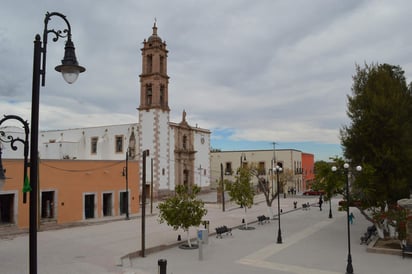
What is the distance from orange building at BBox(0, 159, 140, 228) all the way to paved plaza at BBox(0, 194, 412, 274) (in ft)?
8.68

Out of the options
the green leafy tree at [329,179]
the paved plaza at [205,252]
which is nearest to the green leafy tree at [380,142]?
the green leafy tree at [329,179]

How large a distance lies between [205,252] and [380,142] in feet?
39.4

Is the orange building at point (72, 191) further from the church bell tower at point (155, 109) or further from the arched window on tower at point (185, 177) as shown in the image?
the arched window on tower at point (185, 177)

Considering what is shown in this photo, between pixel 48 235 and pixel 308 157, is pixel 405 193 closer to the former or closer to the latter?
pixel 48 235

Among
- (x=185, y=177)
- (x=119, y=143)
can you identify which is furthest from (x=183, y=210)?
(x=185, y=177)

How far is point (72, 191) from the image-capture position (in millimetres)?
29375

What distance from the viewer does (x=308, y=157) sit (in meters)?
77.8

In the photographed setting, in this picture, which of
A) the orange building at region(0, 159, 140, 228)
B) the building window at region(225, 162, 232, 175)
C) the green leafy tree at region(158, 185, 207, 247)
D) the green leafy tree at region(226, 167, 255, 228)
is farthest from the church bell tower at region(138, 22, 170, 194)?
the green leafy tree at region(158, 185, 207, 247)

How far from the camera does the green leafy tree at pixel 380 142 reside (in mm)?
21516

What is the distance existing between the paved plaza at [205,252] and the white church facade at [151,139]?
18865 mm

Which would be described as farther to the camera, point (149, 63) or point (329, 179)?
point (149, 63)

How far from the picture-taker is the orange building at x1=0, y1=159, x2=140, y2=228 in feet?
83.7

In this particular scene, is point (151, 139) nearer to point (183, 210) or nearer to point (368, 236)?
point (183, 210)

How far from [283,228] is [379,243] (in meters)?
7.85
